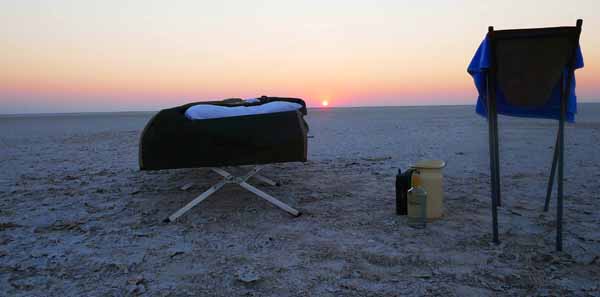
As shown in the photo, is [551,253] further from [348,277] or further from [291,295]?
[291,295]

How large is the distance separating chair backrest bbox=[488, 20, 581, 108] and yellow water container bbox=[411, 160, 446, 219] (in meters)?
1.15

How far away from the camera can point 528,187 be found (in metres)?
5.85

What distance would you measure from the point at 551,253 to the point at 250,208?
303 centimetres

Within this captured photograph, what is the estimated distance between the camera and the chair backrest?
3.25m

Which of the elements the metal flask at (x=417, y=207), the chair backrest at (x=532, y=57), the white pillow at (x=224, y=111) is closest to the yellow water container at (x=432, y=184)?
the metal flask at (x=417, y=207)

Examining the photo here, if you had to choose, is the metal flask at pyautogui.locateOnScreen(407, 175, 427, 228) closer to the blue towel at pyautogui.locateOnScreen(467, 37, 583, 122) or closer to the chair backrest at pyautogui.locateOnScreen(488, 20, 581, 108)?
the blue towel at pyautogui.locateOnScreen(467, 37, 583, 122)

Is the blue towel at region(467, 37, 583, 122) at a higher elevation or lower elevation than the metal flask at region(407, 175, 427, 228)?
higher

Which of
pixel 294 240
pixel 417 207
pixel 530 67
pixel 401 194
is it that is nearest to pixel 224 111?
pixel 294 240

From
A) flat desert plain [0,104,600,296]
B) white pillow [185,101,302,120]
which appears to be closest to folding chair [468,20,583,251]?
flat desert plain [0,104,600,296]

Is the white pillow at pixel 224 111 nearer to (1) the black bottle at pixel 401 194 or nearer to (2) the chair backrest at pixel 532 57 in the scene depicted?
(1) the black bottle at pixel 401 194

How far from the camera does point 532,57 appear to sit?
11.0ft

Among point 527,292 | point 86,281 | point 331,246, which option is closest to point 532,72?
point 527,292

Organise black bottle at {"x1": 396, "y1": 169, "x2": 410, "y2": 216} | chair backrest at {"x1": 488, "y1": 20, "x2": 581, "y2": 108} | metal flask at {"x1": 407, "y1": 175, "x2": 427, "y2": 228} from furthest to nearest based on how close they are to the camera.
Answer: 1. black bottle at {"x1": 396, "y1": 169, "x2": 410, "y2": 216}
2. metal flask at {"x1": 407, "y1": 175, "x2": 427, "y2": 228}
3. chair backrest at {"x1": 488, "y1": 20, "x2": 581, "y2": 108}

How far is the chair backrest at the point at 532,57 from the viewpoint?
3246 mm
